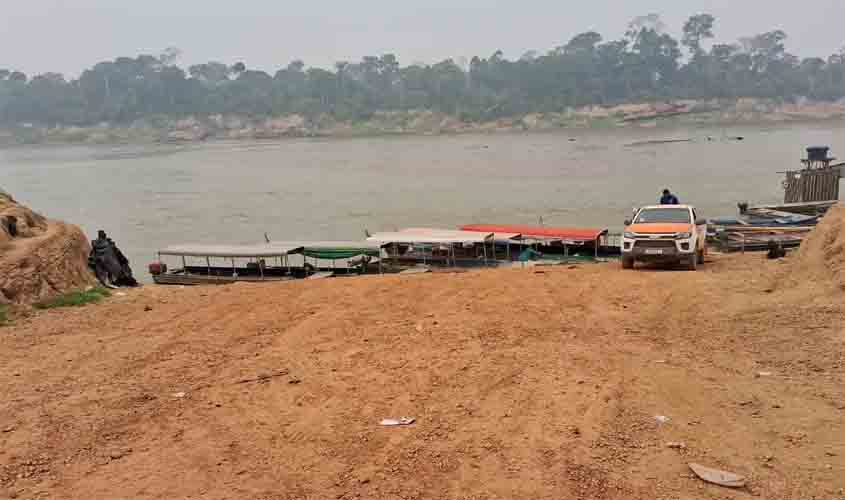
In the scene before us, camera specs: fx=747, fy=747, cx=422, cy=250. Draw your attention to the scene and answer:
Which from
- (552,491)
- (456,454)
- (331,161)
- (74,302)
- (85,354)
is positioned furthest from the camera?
(331,161)

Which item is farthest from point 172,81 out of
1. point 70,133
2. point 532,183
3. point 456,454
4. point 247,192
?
point 456,454

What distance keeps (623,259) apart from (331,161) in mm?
63655

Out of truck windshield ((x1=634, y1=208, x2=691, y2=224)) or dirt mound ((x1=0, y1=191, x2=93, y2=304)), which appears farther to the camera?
truck windshield ((x1=634, y1=208, x2=691, y2=224))

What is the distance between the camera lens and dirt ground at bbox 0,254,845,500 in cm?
634

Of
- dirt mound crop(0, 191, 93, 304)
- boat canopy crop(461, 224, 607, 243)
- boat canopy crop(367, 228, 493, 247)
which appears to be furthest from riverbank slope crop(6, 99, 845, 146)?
dirt mound crop(0, 191, 93, 304)

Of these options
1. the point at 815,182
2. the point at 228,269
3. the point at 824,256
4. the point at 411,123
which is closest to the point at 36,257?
the point at 228,269

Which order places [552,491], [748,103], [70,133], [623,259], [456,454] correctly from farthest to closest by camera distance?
[70,133] → [748,103] → [623,259] → [456,454] → [552,491]

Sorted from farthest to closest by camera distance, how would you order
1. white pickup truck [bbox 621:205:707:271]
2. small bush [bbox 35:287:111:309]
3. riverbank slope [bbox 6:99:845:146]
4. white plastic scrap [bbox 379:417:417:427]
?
riverbank slope [bbox 6:99:845:146]
white pickup truck [bbox 621:205:707:271]
small bush [bbox 35:287:111:309]
white plastic scrap [bbox 379:417:417:427]

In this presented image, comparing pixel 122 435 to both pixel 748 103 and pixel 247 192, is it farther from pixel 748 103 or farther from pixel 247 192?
pixel 748 103

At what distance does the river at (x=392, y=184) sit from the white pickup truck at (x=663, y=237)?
1678 centimetres

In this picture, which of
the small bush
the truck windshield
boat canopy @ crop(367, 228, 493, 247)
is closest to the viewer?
the small bush

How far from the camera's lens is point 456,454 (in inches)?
263

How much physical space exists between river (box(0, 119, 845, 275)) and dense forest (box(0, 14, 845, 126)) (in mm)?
26828

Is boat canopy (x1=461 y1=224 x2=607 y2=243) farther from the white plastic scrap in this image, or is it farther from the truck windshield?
the white plastic scrap
